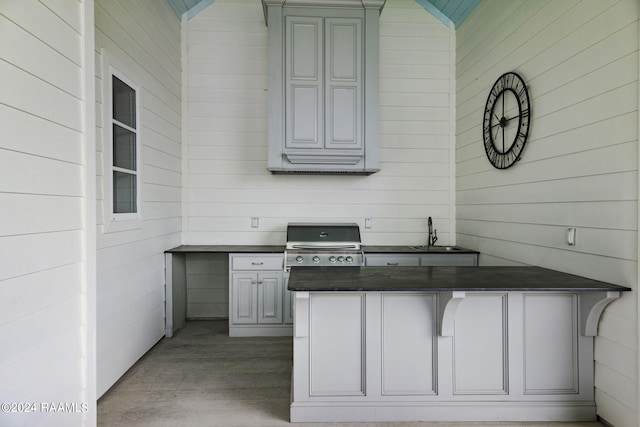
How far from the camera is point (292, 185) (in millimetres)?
3793

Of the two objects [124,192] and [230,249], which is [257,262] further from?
[124,192]

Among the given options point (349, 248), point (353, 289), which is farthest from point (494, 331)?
point (349, 248)

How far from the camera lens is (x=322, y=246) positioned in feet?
11.0

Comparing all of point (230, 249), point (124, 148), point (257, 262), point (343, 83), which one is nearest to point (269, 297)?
point (257, 262)

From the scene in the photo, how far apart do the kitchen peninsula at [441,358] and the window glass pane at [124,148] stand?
1545 millimetres

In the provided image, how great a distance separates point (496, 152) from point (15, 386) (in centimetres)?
330

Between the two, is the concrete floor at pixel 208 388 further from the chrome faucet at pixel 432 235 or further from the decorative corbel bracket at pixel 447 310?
the chrome faucet at pixel 432 235

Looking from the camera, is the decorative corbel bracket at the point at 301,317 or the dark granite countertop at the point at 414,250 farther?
the dark granite countertop at the point at 414,250

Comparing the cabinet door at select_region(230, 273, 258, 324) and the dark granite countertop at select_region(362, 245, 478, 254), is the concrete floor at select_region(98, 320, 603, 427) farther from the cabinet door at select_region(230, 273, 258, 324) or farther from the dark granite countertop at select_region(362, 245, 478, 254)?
the dark granite countertop at select_region(362, 245, 478, 254)

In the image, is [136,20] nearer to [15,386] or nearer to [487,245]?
[15,386]

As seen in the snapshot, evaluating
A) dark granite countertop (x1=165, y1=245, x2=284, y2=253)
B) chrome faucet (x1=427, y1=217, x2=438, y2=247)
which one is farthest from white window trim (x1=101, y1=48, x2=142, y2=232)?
chrome faucet (x1=427, y1=217, x2=438, y2=247)

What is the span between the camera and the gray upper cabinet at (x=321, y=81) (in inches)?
130

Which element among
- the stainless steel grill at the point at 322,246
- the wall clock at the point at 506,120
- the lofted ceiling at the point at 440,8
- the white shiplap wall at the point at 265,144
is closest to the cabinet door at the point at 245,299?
the stainless steel grill at the point at 322,246

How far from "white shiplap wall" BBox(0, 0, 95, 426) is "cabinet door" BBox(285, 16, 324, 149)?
1935mm
